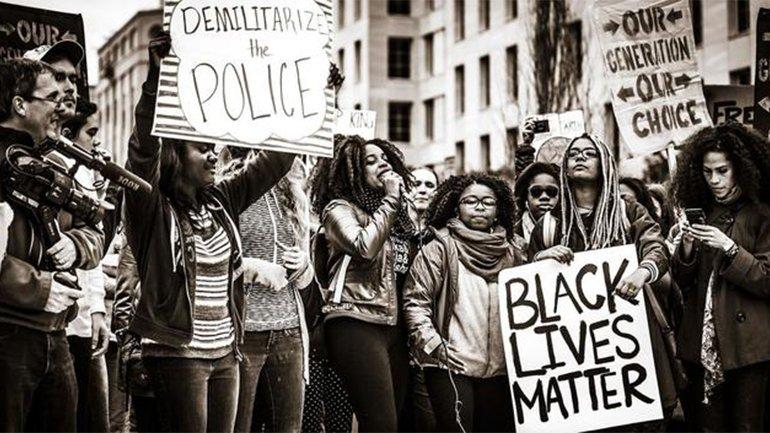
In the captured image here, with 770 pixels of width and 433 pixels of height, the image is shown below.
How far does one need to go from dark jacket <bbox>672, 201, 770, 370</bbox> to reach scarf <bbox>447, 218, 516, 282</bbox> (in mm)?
1030

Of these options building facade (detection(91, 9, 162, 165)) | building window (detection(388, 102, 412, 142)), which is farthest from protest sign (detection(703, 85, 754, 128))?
building facade (detection(91, 9, 162, 165))

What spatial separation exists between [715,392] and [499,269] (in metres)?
1.44

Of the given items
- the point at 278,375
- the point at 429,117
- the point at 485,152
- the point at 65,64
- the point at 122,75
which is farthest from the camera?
the point at 122,75

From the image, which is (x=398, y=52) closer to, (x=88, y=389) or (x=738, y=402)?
(x=88, y=389)

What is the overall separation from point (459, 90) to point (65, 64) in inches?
1703

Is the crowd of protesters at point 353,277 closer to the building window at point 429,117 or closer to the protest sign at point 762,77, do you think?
the protest sign at point 762,77

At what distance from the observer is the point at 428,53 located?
53938 millimetres

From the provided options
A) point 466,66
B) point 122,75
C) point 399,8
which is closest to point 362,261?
point 466,66

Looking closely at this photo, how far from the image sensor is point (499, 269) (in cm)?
735

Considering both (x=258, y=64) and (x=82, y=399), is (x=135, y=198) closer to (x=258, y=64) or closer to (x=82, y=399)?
(x=258, y=64)

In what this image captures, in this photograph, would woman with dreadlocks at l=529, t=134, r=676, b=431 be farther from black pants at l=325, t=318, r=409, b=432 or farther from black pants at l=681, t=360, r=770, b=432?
black pants at l=325, t=318, r=409, b=432

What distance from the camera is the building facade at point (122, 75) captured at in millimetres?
87625

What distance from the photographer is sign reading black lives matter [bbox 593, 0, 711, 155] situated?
8.80 m

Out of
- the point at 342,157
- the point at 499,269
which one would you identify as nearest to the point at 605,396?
the point at 499,269
